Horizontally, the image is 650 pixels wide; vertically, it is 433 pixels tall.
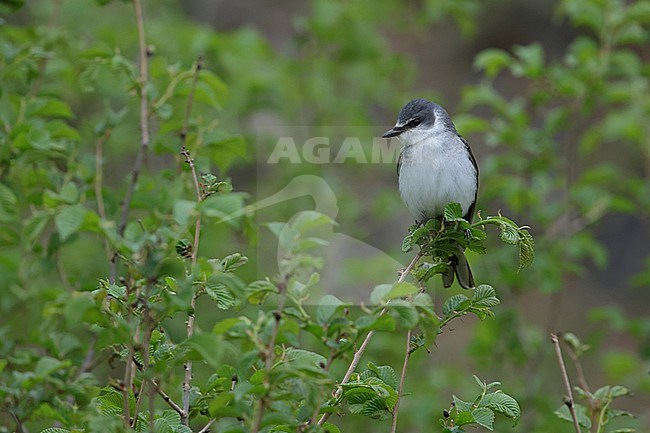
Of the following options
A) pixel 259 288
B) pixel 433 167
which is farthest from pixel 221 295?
pixel 433 167

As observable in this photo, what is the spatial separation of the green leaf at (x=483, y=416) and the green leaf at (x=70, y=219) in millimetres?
1131

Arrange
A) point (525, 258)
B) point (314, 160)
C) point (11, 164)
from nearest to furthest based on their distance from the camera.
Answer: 1. point (525, 258)
2. point (11, 164)
3. point (314, 160)

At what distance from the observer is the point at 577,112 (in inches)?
182

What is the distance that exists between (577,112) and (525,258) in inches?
106

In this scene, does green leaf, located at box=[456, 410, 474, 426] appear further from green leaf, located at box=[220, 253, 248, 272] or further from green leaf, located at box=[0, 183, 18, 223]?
green leaf, located at box=[0, 183, 18, 223]

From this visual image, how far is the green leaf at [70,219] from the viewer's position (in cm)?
170

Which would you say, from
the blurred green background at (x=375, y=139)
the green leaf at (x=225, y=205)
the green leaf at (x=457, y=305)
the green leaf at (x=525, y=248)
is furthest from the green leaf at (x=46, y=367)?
the blurred green background at (x=375, y=139)

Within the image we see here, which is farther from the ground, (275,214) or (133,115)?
(133,115)

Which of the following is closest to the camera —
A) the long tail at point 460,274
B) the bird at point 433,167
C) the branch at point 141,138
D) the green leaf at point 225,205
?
the green leaf at point 225,205

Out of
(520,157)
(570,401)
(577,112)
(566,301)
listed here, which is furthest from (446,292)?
(566,301)

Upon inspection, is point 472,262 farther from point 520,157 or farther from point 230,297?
point 230,297

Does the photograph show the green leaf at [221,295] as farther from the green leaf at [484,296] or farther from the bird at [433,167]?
the bird at [433,167]

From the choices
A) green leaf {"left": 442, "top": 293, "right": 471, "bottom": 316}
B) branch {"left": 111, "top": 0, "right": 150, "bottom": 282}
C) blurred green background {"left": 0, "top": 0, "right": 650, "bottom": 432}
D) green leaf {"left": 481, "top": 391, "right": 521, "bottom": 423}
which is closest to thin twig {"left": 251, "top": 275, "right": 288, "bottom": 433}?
green leaf {"left": 442, "top": 293, "right": 471, "bottom": 316}

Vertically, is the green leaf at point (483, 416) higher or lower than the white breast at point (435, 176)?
lower
